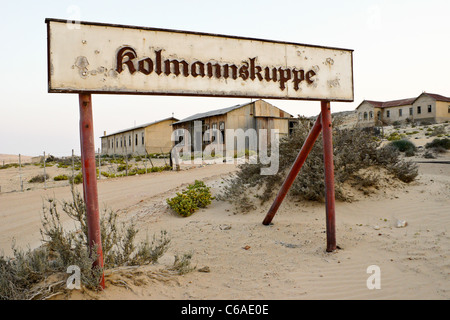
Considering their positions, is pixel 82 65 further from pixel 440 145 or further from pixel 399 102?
pixel 399 102

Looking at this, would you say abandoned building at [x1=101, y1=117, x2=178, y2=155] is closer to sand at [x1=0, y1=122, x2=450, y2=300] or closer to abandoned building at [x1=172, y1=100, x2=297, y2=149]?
abandoned building at [x1=172, y1=100, x2=297, y2=149]

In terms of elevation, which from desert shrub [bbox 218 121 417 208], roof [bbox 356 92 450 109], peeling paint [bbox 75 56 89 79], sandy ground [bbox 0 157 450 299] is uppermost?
roof [bbox 356 92 450 109]

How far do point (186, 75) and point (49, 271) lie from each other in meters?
2.45

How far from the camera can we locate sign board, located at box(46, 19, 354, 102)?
302 cm

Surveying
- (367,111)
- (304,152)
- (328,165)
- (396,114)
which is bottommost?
(328,165)

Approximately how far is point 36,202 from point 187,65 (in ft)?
31.9

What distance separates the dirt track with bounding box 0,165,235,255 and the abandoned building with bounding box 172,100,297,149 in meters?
12.3

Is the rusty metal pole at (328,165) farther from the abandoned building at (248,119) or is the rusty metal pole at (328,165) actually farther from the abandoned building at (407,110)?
the abandoned building at (407,110)

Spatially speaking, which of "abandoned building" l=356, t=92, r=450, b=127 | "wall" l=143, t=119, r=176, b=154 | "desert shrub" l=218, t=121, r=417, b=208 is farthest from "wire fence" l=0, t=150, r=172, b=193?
"abandoned building" l=356, t=92, r=450, b=127

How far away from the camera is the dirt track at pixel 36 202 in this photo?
278 inches

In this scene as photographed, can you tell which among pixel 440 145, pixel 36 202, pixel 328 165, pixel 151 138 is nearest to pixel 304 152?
pixel 328 165

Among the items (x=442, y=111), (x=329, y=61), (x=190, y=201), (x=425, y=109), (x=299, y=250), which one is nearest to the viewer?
(x=329, y=61)

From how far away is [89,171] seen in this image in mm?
3146

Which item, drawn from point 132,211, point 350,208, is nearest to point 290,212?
point 350,208
